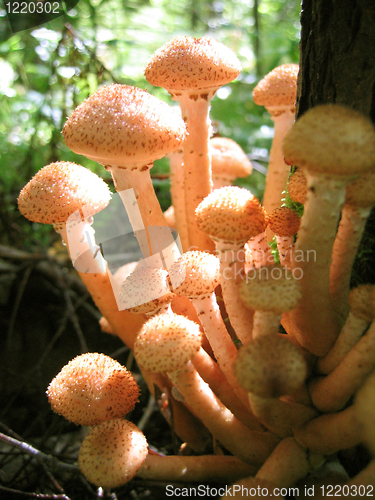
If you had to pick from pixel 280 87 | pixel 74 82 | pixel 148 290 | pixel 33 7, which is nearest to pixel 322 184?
pixel 148 290

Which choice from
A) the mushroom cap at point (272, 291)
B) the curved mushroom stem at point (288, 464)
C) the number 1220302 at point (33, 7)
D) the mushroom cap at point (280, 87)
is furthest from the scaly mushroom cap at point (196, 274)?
the number 1220302 at point (33, 7)

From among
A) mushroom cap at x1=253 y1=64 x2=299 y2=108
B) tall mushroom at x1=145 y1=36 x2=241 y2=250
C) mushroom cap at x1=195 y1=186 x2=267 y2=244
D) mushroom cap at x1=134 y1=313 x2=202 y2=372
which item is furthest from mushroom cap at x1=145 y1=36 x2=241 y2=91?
mushroom cap at x1=134 y1=313 x2=202 y2=372

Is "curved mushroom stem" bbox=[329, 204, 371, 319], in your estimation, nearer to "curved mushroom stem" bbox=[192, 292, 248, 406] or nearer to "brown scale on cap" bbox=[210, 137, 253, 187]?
"curved mushroom stem" bbox=[192, 292, 248, 406]

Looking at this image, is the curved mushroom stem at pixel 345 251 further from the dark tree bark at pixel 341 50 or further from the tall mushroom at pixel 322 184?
the dark tree bark at pixel 341 50

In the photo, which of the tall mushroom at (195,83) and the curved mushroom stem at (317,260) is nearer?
the curved mushroom stem at (317,260)

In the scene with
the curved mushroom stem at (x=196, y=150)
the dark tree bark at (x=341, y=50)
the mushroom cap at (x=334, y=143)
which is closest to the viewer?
the mushroom cap at (x=334, y=143)

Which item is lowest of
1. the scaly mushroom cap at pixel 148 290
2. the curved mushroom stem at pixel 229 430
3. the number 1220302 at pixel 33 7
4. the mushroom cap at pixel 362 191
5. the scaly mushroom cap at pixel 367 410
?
the curved mushroom stem at pixel 229 430

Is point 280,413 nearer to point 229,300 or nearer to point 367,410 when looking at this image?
point 367,410
